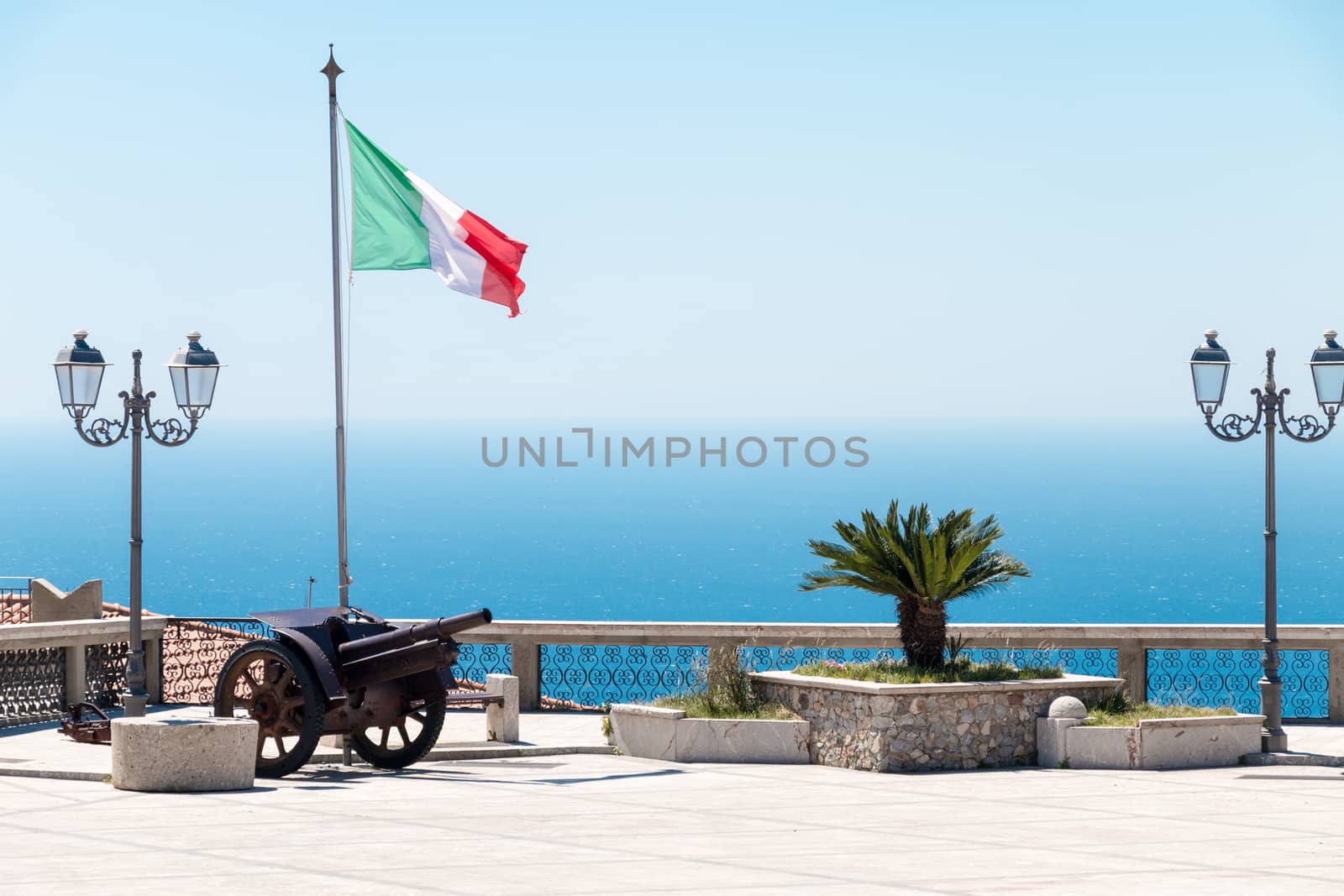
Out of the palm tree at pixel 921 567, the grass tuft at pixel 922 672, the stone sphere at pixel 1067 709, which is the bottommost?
the stone sphere at pixel 1067 709

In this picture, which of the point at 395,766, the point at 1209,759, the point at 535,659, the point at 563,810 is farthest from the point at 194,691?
the point at 1209,759

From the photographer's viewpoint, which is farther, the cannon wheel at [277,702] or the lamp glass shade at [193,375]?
the lamp glass shade at [193,375]

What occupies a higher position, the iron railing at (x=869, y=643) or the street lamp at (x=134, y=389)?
the street lamp at (x=134, y=389)

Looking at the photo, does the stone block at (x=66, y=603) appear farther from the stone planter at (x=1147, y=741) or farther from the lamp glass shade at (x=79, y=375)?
the stone planter at (x=1147, y=741)

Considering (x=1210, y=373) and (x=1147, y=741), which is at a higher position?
(x=1210, y=373)

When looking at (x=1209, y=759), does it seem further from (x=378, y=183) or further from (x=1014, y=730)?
(x=378, y=183)

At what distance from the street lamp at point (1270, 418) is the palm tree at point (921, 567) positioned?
8.52 feet

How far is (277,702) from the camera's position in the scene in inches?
619

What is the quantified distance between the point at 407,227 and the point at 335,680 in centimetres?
577

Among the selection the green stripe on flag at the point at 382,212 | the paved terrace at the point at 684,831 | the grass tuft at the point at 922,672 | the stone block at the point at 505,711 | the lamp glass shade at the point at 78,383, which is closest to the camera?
the paved terrace at the point at 684,831

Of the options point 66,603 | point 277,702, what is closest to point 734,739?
point 277,702

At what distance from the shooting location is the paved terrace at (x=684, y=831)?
10.4 m

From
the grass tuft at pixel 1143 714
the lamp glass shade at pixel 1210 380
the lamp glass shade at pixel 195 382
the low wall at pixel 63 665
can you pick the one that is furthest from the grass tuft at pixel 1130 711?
the low wall at pixel 63 665

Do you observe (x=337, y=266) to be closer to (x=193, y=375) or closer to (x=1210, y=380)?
(x=193, y=375)
